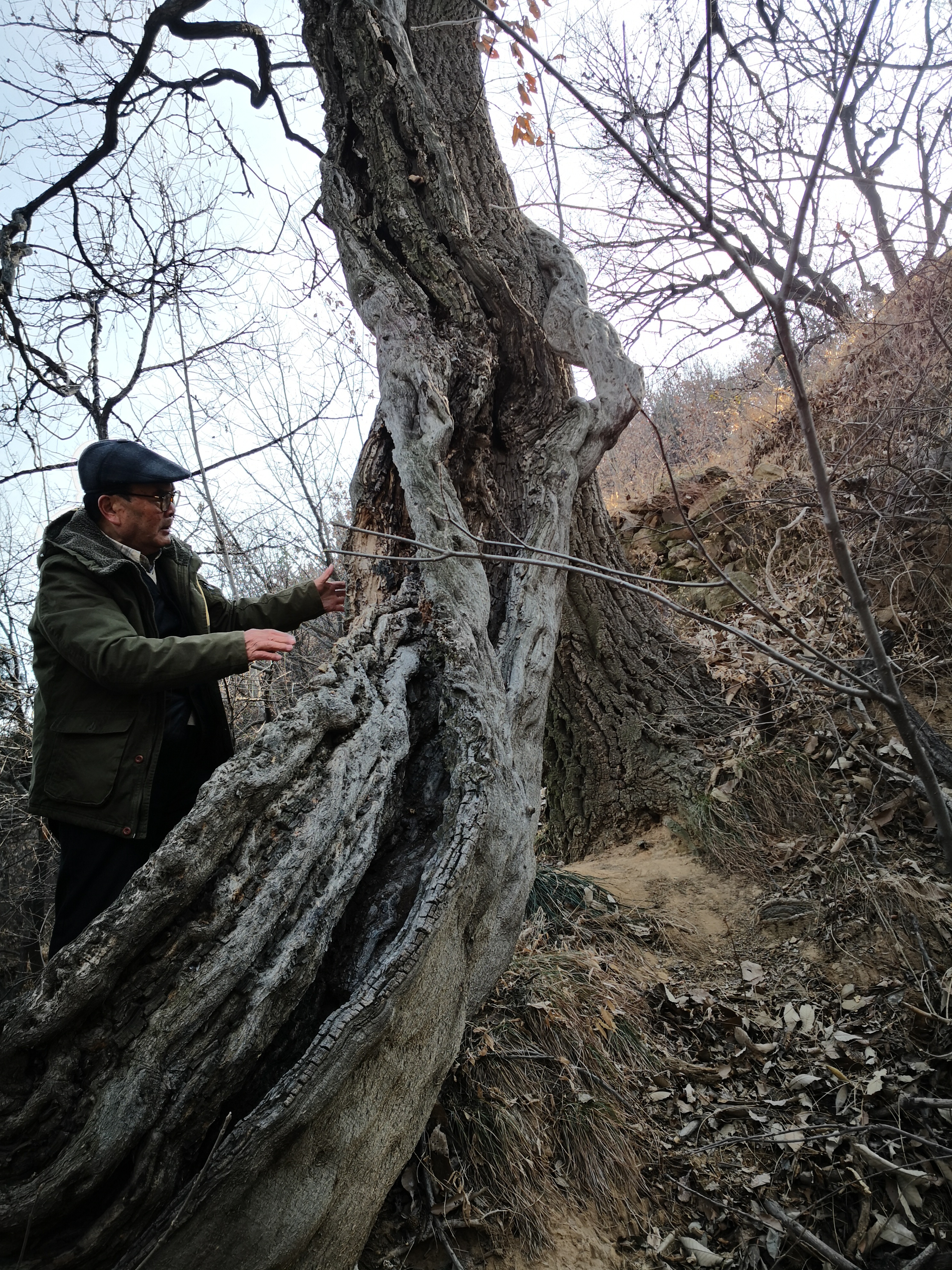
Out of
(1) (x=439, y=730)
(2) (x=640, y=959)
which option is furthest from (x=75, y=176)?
(2) (x=640, y=959)

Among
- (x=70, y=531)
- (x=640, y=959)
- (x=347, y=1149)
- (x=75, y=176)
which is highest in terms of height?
(x=75, y=176)

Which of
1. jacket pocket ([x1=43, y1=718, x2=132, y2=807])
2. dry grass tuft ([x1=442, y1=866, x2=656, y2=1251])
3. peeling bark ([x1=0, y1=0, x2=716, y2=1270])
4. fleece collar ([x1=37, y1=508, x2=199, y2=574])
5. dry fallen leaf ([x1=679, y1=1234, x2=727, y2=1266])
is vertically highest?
fleece collar ([x1=37, y1=508, x2=199, y2=574])

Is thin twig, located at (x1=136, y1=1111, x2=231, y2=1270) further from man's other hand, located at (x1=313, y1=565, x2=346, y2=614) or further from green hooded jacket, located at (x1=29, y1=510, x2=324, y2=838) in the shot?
man's other hand, located at (x1=313, y1=565, x2=346, y2=614)

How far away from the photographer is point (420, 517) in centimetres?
271

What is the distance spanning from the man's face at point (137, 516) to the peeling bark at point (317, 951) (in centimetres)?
77

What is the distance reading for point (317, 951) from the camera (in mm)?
1551

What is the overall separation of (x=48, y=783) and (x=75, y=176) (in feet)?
17.1

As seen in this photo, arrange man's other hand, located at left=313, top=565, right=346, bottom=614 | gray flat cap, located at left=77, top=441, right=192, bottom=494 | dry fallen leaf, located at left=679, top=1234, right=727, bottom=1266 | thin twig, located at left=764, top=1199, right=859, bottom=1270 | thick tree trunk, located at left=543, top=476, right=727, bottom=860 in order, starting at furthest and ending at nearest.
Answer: thick tree trunk, located at left=543, top=476, right=727, bottom=860, man's other hand, located at left=313, top=565, right=346, bottom=614, gray flat cap, located at left=77, top=441, right=192, bottom=494, dry fallen leaf, located at left=679, top=1234, right=727, bottom=1266, thin twig, located at left=764, top=1199, right=859, bottom=1270

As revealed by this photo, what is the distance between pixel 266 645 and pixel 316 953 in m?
0.92

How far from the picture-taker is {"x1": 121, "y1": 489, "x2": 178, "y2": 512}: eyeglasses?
7.84 ft

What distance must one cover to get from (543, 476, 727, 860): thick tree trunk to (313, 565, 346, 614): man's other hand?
1.35 m

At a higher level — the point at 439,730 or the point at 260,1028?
the point at 439,730

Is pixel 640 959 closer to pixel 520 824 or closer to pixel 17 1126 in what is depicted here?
pixel 520 824

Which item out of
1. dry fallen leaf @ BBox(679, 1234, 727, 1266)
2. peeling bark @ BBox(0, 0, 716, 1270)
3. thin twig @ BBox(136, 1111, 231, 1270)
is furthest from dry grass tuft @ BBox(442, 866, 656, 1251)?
thin twig @ BBox(136, 1111, 231, 1270)
